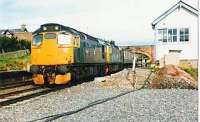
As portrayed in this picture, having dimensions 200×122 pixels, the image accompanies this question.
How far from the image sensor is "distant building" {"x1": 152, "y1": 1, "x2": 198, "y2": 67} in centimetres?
3594

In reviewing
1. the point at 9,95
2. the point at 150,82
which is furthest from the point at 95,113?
the point at 150,82

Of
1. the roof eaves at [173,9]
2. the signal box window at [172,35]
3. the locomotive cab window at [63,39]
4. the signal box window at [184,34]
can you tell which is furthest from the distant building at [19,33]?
the locomotive cab window at [63,39]

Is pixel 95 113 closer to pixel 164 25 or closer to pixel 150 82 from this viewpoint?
pixel 150 82

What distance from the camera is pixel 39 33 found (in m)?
21.5

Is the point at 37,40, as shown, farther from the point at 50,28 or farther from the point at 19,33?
the point at 19,33

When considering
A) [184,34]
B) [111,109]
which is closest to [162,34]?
[184,34]

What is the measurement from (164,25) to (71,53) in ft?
58.6

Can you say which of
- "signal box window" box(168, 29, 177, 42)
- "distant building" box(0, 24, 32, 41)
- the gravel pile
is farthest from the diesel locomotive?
"distant building" box(0, 24, 32, 41)

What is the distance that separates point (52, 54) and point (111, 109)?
9.89 m

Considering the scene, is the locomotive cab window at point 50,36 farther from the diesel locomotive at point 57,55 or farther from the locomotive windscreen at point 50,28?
the locomotive windscreen at point 50,28

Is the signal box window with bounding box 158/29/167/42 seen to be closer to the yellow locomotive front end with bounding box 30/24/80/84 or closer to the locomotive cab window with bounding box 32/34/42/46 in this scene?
the yellow locomotive front end with bounding box 30/24/80/84

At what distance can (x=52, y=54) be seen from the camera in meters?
20.9

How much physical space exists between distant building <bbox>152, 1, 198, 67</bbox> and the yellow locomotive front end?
53.9 ft

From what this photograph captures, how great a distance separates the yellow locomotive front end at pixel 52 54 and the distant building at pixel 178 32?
16.4 m
